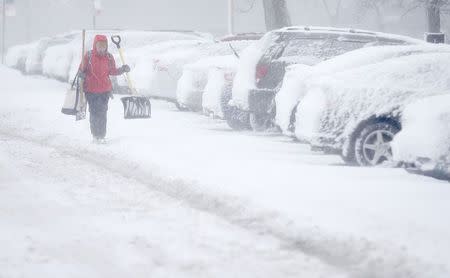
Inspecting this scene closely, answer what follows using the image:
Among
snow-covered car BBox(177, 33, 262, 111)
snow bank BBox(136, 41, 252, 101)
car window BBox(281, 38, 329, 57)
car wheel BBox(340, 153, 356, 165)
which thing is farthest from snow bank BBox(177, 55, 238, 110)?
car wheel BBox(340, 153, 356, 165)

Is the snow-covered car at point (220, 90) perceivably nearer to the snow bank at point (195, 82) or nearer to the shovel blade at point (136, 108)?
the snow bank at point (195, 82)

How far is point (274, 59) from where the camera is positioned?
10.3 metres

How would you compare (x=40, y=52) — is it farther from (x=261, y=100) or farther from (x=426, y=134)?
(x=426, y=134)

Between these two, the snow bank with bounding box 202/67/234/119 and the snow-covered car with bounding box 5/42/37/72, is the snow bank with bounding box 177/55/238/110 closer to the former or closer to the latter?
the snow bank with bounding box 202/67/234/119

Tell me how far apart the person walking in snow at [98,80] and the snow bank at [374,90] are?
2842 millimetres

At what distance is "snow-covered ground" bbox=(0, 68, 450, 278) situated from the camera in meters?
4.54

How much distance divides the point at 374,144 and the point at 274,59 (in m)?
2.91

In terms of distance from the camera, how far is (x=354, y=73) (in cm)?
834

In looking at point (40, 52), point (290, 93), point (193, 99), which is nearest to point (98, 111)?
point (290, 93)

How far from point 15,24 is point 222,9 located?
2078 centimetres

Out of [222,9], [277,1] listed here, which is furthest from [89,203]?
[222,9]

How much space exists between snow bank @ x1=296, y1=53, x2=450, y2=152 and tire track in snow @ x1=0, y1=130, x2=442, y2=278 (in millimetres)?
2108

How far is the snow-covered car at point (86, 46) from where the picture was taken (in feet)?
61.6

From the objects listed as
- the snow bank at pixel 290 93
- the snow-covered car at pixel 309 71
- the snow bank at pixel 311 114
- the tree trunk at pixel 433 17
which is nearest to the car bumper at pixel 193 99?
the snow-covered car at pixel 309 71
